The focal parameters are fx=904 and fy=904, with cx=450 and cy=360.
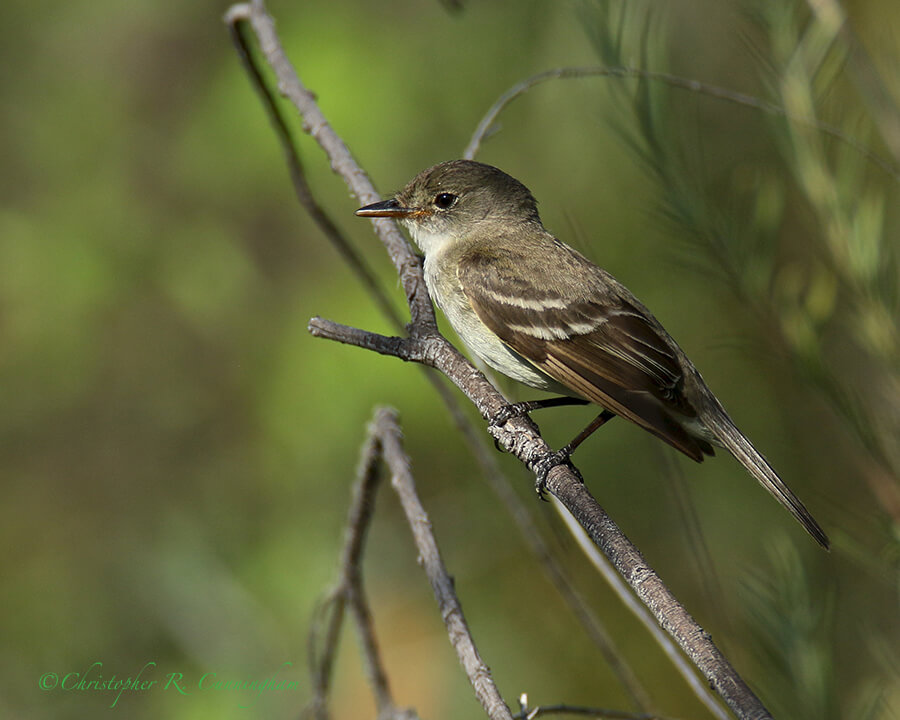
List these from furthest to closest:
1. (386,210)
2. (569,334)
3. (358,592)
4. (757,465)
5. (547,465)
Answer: (386,210) → (569,334) → (757,465) → (358,592) → (547,465)

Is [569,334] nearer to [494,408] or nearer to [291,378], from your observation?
[494,408]

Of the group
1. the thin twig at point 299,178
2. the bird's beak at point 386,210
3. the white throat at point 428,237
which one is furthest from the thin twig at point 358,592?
the white throat at point 428,237

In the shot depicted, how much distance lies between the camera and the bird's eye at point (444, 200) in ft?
12.8

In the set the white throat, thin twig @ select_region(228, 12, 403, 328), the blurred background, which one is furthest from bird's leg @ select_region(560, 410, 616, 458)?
the white throat

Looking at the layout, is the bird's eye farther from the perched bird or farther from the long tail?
the long tail

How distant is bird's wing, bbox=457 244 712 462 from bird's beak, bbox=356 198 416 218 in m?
0.34

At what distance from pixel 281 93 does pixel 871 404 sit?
2.35 meters

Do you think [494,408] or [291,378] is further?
[291,378]

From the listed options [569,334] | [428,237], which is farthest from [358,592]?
[428,237]

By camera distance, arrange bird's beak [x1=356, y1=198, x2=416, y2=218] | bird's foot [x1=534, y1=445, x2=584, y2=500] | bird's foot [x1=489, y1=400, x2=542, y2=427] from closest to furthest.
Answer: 1. bird's foot [x1=534, y1=445, x2=584, y2=500]
2. bird's foot [x1=489, y1=400, x2=542, y2=427]
3. bird's beak [x1=356, y1=198, x2=416, y2=218]

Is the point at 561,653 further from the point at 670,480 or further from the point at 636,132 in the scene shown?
the point at 636,132

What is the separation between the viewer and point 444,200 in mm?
3926

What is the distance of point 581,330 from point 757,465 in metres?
0.77

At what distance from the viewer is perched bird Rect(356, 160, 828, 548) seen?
3102mm
